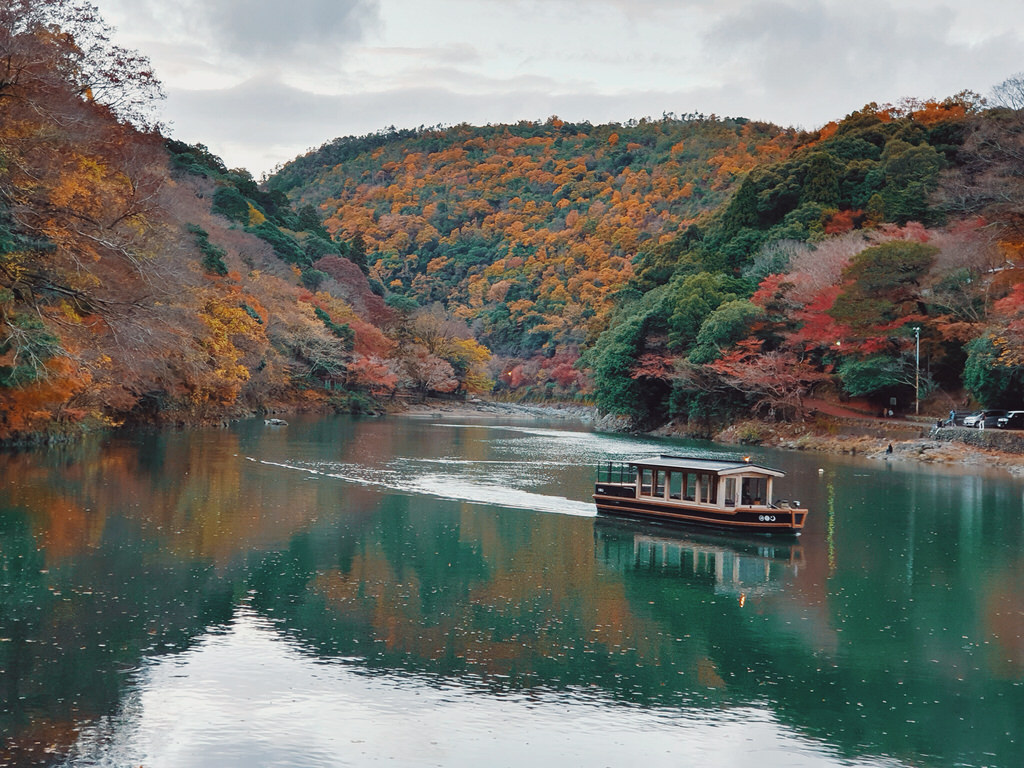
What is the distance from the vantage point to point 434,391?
92625 mm

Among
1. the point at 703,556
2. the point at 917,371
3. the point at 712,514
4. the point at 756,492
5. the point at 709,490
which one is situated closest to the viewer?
the point at 703,556

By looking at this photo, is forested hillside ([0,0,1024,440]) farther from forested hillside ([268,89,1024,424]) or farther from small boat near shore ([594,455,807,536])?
small boat near shore ([594,455,807,536])

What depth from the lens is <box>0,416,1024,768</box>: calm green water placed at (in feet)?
35.4

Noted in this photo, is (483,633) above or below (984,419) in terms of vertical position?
below

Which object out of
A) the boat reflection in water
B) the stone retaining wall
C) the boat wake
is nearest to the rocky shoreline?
the stone retaining wall

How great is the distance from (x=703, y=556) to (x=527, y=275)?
322 feet

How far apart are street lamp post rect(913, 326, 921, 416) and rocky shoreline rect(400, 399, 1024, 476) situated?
83.7 inches

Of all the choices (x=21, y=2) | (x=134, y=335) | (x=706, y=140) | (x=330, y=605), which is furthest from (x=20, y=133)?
(x=706, y=140)

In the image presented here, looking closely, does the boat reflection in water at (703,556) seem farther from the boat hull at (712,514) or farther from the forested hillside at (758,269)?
the forested hillside at (758,269)

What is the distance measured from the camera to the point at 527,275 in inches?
4680

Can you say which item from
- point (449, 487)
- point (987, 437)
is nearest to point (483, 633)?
point (449, 487)

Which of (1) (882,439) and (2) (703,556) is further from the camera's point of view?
(1) (882,439)

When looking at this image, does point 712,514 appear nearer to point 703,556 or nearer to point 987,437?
point 703,556

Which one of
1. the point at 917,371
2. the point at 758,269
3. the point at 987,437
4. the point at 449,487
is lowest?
the point at 449,487
